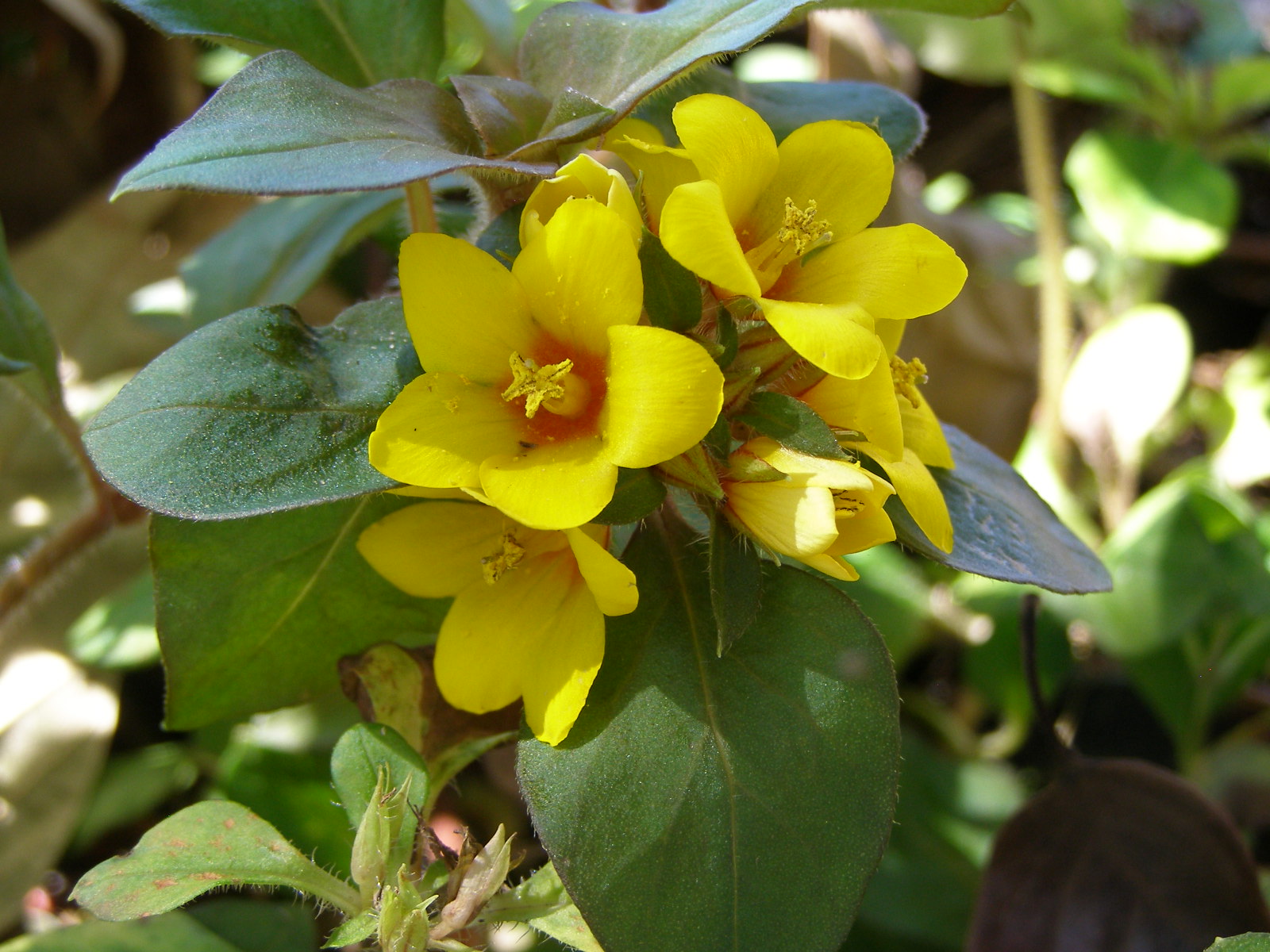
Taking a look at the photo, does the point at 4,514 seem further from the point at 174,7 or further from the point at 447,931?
the point at 447,931

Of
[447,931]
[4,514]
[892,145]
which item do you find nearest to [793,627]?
[447,931]

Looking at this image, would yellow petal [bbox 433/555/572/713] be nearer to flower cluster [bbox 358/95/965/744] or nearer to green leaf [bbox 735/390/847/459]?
flower cluster [bbox 358/95/965/744]

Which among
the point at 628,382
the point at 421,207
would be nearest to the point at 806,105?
the point at 421,207

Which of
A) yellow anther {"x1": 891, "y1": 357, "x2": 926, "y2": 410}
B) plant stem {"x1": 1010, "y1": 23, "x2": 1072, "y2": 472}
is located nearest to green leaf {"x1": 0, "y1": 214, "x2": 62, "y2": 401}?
yellow anther {"x1": 891, "y1": 357, "x2": 926, "y2": 410}

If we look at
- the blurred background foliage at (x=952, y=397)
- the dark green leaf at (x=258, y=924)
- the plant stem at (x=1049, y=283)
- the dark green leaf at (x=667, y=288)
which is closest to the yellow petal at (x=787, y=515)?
the dark green leaf at (x=667, y=288)

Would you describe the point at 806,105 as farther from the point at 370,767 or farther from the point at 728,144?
the point at 370,767

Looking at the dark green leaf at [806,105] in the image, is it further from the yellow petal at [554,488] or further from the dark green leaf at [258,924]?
the dark green leaf at [258,924]
